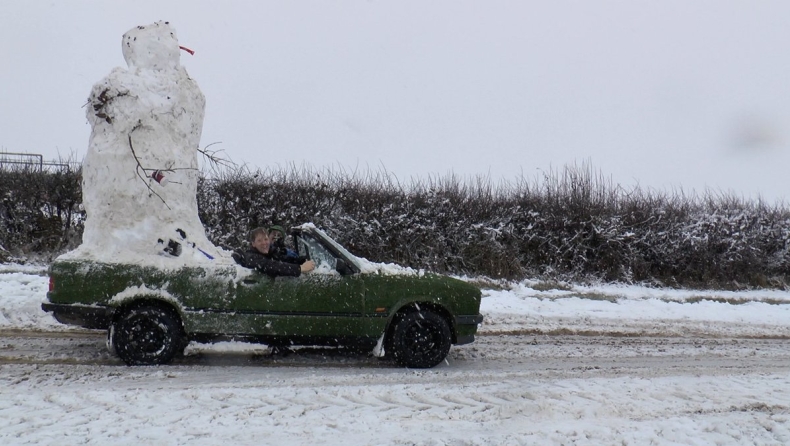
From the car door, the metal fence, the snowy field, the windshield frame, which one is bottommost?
the snowy field

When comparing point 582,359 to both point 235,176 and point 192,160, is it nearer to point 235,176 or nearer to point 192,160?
point 192,160

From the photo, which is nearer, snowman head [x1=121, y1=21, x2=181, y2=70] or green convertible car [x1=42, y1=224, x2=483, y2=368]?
green convertible car [x1=42, y1=224, x2=483, y2=368]

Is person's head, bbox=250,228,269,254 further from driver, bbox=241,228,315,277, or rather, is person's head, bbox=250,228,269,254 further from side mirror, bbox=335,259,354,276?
side mirror, bbox=335,259,354,276

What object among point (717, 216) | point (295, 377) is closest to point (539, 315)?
point (295, 377)

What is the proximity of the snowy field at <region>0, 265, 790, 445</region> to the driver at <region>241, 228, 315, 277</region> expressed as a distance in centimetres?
88

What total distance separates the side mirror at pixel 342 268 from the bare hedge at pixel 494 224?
879cm

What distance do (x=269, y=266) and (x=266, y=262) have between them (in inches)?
2.2

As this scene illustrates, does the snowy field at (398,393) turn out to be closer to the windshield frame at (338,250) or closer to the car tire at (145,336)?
the car tire at (145,336)

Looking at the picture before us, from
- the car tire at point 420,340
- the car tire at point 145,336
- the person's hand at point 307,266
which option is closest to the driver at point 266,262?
the person's hand at point 307,266

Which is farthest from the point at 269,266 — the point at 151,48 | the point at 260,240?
the point at 151,48

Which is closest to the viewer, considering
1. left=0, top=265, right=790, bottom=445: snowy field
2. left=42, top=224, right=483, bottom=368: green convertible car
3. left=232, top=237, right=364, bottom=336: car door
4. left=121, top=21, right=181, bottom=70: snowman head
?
left=0, top=265, right=790, bottom=445: snowy field

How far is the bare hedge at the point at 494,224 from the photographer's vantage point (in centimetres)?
1427

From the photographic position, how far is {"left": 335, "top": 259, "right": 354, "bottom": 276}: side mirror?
6.50 m

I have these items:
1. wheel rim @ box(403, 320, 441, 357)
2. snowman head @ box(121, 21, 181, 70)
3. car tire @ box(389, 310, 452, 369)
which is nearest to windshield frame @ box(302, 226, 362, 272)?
car tire @ box(389, 310, 452, 369)
